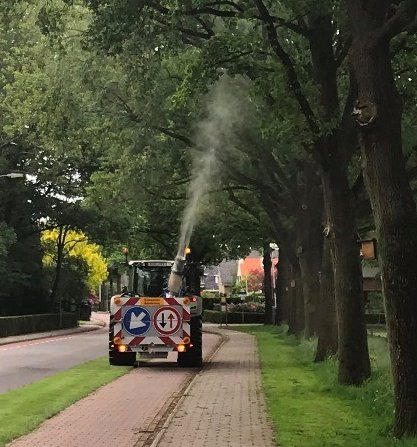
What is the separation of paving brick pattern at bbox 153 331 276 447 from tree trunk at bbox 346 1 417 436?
1.76 m

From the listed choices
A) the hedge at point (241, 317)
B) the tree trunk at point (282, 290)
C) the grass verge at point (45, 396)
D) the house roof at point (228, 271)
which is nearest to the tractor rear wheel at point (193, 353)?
the grass verge at point (45, 396)

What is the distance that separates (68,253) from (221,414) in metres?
49.8

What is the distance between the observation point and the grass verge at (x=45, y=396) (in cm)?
1071

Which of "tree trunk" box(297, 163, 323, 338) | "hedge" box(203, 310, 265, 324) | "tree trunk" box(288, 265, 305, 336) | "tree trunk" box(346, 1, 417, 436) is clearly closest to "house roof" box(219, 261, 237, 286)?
"hedge" box(203, 310, 265, 324)

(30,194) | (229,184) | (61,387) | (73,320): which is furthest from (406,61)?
(73,320)

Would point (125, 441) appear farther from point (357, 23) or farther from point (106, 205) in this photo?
point (106, 205)

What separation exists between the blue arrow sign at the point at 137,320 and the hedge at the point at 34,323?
22.7 m

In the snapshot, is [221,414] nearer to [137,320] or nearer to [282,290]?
[137,320]

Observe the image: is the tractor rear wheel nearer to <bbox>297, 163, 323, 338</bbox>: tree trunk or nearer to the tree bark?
<bbox>297, 163, 323, 338</bbox>: tree trunk

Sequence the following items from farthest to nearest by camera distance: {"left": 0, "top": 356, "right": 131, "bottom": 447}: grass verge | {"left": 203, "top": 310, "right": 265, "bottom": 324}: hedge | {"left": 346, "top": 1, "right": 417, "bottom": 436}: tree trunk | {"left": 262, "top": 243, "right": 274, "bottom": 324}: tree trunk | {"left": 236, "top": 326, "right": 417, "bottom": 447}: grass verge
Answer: {"left": 203, "top": 310, "right": 265, "bottom": 324}: hedge, {"left": 262, "top": 243, "right": 274, "bottom": 324}: tree trunk, {"left": 0, "top": 356, "right": 131, "bottom": 447}: grass verge, {"left": 236, "top": 326, "right": 417, "bottom": 447}: grass verge, {"left": 346, "top": 1, "right": 417, "bottom": 436}: tree trunk

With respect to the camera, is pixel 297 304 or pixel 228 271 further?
pixel 228 271

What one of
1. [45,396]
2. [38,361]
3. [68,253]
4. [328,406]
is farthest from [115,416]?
[68,253]

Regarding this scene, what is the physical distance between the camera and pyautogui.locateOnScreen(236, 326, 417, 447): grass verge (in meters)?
9.40

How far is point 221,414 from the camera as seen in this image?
38.2 feet
